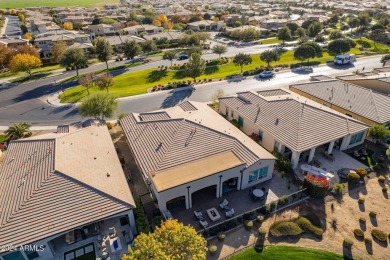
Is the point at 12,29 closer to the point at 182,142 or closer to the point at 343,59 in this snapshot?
the point at 182,142

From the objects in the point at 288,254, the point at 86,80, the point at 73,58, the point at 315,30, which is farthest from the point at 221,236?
the point at 315,30

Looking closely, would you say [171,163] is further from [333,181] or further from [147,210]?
[333,181]

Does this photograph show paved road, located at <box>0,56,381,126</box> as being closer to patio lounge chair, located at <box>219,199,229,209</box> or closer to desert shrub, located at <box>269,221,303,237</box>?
patio lounge chair, located at <box>219,199,229,209</box>

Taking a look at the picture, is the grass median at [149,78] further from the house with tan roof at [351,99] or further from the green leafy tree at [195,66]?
the house with tan roof at [351,99]

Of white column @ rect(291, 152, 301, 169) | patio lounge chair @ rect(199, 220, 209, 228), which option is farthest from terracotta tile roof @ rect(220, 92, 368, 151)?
patio lounge chair @ rect(199, 220, 209, 228)

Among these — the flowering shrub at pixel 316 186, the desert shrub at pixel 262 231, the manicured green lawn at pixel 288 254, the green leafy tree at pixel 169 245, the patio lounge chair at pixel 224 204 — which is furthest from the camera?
the flowering shrub at pixel 316 186

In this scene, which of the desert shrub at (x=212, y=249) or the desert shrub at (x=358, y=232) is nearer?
the desert shrub at (x=212, y=249)

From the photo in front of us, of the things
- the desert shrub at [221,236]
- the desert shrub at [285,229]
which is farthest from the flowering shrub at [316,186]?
the desert shrub at [221,236]
